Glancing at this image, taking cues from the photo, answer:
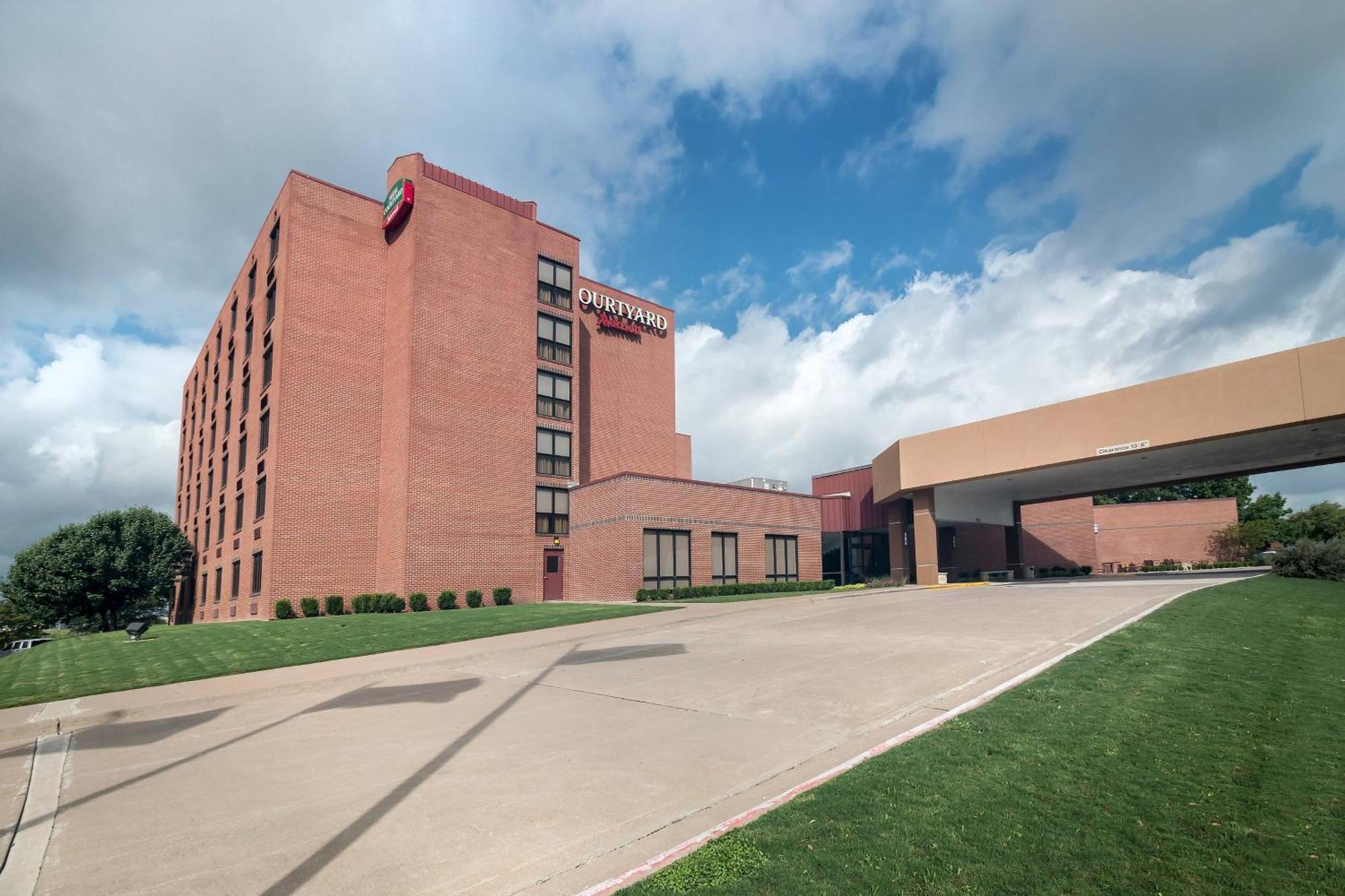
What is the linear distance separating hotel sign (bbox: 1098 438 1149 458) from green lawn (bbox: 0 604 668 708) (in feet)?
62.0

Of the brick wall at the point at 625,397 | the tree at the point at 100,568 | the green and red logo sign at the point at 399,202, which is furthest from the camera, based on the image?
the tree at the point at 100,568

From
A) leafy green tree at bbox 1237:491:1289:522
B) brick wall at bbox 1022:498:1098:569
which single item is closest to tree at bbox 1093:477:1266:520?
leafy green tree at bbox 1237:491:1289:522

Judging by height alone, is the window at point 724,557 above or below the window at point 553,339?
below

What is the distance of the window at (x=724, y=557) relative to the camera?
34.3 m

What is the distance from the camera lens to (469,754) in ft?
26.0

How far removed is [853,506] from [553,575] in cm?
1971

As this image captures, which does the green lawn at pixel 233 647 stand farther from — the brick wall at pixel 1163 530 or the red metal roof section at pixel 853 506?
the brick wall at pixel 1163 530

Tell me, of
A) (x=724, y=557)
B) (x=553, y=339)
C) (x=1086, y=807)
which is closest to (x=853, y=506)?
(x=724, y=557)

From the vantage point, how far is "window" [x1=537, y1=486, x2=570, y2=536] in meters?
36.1

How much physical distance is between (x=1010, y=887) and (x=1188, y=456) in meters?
34.6

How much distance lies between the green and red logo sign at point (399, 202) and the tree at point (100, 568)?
28.8 meters

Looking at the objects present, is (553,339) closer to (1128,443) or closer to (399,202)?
(399,202)

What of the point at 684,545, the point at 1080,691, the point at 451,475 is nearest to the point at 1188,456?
the point at 684,545

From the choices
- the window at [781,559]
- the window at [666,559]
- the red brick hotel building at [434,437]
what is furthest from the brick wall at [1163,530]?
the window at [666,559]
